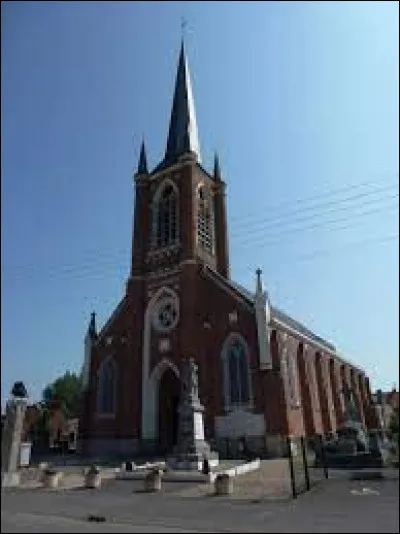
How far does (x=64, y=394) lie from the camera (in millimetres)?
64250

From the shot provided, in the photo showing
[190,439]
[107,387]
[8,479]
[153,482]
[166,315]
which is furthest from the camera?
[107,387]

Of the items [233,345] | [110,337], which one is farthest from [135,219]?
[233,345]

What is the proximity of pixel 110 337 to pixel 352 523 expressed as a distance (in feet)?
85.8

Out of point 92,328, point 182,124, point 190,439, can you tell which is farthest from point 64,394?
point 190,439

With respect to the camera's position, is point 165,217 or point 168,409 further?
point 165,217

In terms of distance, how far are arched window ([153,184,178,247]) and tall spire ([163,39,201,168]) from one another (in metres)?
2.71

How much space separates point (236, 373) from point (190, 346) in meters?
3.10

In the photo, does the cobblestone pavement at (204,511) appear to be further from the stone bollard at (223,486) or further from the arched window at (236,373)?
the arched window at (236,373)

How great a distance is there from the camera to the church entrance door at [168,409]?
30.1 m

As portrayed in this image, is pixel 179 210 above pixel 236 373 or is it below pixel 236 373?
above

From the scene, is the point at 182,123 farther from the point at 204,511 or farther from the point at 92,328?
the point at 204,511

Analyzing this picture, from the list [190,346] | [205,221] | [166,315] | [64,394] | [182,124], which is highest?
[182,124]

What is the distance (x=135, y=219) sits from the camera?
120 ft

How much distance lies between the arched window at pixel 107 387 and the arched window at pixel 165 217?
9.01m
